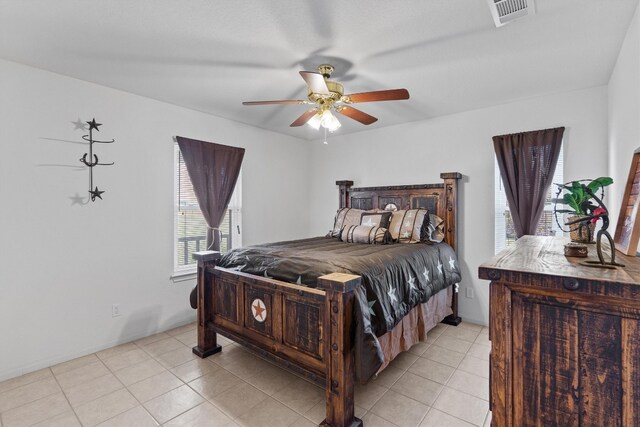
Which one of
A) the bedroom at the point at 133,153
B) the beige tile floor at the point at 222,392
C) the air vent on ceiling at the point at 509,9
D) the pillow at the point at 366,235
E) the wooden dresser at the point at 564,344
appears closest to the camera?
the wooden dresser at the point at 564,344

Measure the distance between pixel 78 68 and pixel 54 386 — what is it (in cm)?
261

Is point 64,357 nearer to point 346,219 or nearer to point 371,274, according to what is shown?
point 371,274

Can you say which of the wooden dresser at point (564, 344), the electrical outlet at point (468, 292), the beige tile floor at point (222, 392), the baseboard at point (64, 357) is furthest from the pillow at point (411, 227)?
the baseboard at point (64, 357)

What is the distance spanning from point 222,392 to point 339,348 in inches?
43.0

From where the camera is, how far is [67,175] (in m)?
2.77

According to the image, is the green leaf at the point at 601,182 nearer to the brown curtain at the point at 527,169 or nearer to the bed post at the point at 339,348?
the bed post at the point at 339,348

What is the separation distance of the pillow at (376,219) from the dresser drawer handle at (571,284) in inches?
102

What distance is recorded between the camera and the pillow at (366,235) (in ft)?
11.1

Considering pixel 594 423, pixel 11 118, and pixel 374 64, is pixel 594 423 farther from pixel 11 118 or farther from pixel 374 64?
pixel 11 118

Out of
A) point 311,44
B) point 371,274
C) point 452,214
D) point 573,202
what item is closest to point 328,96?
point 311,44

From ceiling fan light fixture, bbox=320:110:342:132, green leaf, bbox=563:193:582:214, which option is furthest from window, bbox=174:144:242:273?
green leaf, bbox=563:193:582:214

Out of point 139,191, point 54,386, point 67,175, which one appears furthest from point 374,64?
point 54,386

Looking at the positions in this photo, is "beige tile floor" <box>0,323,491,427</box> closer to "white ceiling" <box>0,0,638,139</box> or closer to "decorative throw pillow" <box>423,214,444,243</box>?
"decorative throw pillow" <box>423,214,444,243</box>

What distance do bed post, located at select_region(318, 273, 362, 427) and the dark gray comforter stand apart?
2.5 inches
